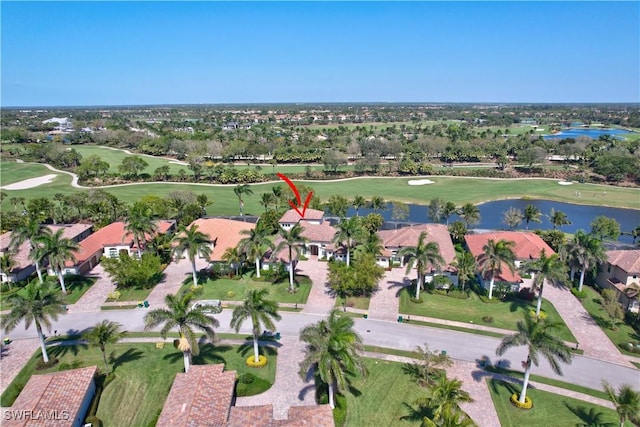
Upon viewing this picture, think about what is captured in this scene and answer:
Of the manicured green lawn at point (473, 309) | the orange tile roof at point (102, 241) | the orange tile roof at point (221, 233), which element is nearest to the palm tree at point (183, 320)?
the orange tile roof at point (221, 233)

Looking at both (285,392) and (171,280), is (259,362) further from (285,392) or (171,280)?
(171,280)

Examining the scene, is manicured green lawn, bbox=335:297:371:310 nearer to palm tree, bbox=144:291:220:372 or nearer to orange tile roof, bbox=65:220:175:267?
palm tree, bbox=144:291:220:372

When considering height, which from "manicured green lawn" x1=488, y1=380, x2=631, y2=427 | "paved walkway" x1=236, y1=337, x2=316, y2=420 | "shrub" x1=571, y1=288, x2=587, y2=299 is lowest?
"paved walkway" x1=236, y1=337, x2=316, y2=420

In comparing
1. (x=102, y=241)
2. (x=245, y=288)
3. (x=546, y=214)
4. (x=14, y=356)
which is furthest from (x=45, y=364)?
(x=546, y=214)

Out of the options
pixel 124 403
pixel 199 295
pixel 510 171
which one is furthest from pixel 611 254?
pixel 510 171

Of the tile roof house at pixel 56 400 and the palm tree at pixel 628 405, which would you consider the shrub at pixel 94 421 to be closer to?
the tile roof house at pixel 56 400

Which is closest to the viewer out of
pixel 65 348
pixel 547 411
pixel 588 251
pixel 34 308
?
pixel 547 411

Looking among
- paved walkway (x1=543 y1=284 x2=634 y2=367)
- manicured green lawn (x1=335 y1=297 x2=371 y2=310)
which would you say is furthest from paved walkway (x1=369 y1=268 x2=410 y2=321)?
paved walkway (x1=543 y1=284 x2=634 y2=367)
